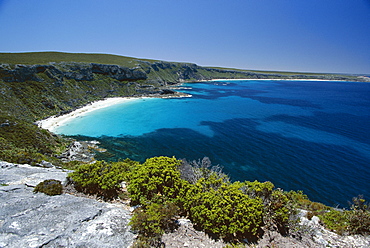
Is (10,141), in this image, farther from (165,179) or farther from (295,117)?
(295,117)

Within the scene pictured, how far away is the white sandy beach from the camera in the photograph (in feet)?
154

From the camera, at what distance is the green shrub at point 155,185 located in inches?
434

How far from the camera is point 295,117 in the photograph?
61.7 metres

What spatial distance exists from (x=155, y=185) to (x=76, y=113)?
6078 centimetres

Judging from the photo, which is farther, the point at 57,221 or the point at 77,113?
the point at 77,113

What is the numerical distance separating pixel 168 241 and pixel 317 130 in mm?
54366

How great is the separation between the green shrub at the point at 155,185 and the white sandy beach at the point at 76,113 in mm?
44140

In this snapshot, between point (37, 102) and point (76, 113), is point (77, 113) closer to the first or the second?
point (76, 113)

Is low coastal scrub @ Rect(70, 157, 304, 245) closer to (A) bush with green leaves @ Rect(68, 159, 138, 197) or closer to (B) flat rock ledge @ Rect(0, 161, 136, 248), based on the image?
(A) bush with green leaves @ Rect(68, 159, 138, 197)

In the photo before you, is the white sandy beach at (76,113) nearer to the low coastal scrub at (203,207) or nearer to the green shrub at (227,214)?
the low coastal scrub at (203,207)

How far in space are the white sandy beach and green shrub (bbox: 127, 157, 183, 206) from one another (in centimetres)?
4414

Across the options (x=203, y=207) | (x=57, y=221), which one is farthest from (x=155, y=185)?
(x=57, y=221)

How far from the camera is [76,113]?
60.1 m

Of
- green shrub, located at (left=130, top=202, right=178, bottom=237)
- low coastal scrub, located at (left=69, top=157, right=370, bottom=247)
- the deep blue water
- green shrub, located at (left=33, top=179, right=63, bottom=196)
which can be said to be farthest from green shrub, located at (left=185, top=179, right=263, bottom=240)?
the deep blue water
